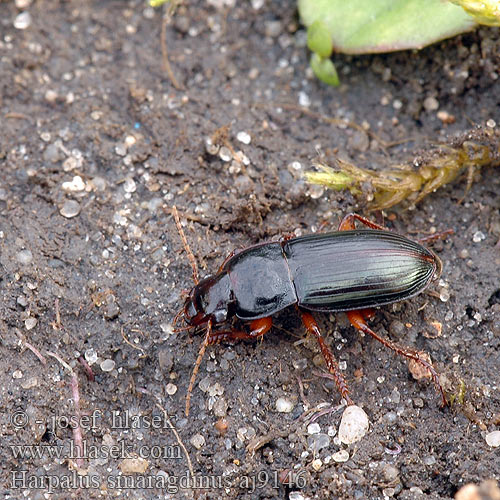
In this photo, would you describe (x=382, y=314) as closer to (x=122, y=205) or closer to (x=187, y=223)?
(x=187, y=223)

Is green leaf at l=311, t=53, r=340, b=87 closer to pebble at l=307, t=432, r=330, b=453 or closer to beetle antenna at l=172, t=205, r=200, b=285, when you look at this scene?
beetle antenna at l=172, t=205, r=200, b=285

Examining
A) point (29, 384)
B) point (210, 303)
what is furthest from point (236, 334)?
point (29, 384)

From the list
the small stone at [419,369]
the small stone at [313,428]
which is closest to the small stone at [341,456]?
the small stone at [313,428]

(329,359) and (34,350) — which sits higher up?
(34,350)

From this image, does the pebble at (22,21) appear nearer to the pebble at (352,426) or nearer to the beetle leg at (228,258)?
the beetle leg at (228,258)

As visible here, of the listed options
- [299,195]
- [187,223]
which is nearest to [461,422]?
[299,195]

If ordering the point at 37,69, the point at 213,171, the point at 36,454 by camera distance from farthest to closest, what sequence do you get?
the point at 37,69
the point at 213,171
the point at 36,454

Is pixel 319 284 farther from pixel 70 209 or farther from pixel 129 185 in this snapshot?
pixel 70 209
